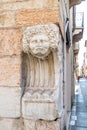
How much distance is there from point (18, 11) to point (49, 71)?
26.3 inches

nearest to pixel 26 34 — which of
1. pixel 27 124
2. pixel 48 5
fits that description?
pixel 48 5

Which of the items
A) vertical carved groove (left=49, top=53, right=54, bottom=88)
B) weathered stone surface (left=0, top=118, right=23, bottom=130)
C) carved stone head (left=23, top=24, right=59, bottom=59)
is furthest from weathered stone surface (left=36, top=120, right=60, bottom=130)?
carved stone head (left=23, top=24, right=59, bottom=59)

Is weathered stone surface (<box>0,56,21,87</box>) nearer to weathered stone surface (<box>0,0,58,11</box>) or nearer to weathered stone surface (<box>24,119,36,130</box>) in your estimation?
weathered stone surface (<box>24,119,36,130</box>)

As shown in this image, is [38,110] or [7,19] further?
[7,19]

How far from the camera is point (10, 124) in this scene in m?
2.46

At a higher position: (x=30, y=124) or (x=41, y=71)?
(x=41, y=71)

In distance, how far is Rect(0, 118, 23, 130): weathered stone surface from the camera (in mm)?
2451

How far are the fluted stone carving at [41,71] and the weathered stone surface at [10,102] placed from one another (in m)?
0.07

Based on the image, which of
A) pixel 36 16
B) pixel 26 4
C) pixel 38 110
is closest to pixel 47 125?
pixel 38 110

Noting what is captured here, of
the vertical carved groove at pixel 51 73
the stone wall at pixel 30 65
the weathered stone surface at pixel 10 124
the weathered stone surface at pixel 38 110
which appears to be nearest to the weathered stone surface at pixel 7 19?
the stone wall at pixel 30 65

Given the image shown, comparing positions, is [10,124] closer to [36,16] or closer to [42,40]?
[42,40]

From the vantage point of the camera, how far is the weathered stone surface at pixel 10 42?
8.03ft

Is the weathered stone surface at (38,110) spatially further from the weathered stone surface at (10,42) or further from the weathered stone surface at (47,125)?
the weathered stone surface at (10,42)

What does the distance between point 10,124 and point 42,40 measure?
89 centimetres
